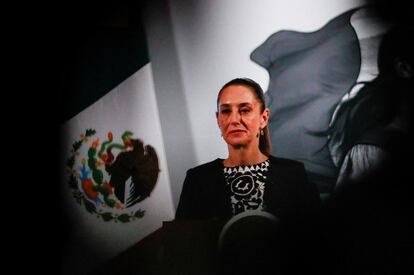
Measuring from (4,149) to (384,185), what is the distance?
6.26 feet

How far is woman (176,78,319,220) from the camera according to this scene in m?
1.83

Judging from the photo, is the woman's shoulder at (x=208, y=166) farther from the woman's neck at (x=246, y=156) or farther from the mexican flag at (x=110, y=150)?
the mexican flag at (x=110, y=150)

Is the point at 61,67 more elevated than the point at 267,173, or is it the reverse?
the point at 61,67

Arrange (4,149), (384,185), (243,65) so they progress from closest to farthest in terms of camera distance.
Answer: (384,185), (243,65), (4,149)

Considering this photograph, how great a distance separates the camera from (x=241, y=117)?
189 cm

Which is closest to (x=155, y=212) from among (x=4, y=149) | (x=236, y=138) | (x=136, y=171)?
(x=136, y=171)

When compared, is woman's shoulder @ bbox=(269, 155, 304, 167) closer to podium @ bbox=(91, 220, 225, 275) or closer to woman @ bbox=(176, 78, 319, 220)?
woman @ bbox=(176, 78, 319, 220)

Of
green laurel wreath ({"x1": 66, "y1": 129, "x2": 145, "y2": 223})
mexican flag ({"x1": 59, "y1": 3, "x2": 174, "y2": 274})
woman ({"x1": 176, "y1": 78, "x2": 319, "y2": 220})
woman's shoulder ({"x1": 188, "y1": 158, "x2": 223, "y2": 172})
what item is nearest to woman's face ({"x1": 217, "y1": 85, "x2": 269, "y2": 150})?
woman ({"x1": 176, "y1": 78, "x2": 319, "y2": 220})

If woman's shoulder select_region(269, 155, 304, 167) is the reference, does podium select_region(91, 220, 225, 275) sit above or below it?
below

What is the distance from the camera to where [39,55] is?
6.91 feet

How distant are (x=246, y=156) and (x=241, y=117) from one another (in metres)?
0.19

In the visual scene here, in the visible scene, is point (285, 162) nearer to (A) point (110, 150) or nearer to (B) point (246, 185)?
(B) point (246, 185)

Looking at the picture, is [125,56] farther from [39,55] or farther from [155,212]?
[155,212]

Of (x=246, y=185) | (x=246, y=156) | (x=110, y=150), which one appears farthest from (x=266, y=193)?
(x=110, y=150)
